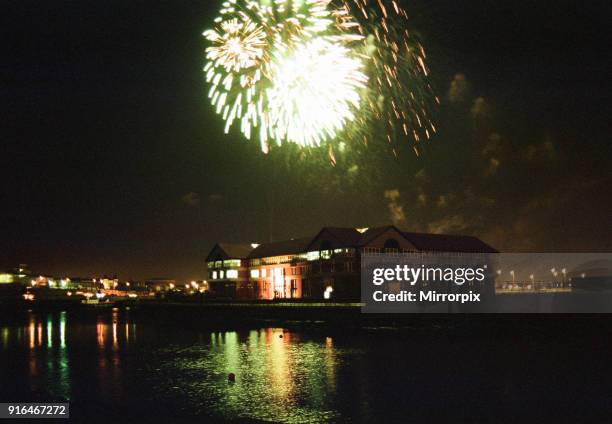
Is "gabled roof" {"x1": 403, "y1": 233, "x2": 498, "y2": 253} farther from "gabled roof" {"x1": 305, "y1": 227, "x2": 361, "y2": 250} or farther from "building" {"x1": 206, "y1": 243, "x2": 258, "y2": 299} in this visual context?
Answer: "building" {"x1": 206, "y1": 243, "x2": 258, "y2": 299}

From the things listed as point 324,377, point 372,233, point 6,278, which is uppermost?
point 372,233

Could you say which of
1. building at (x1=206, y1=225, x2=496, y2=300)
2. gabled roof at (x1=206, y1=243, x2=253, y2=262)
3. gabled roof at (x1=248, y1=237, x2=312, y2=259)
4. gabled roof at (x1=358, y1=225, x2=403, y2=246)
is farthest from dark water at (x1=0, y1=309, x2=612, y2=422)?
gabled roof at (x1=206, y1=243, x2=253, y2=262)

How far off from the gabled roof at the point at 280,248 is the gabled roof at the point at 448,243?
678 inches

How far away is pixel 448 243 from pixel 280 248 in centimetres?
2795

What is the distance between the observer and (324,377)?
20922mm

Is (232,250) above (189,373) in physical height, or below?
above

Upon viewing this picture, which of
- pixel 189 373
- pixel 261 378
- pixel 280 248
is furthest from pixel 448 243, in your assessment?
pixel 261 378

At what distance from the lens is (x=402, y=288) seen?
78.9 meters

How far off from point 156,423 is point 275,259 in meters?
85.6

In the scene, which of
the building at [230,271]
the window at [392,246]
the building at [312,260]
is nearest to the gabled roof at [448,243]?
the building at [312,260]

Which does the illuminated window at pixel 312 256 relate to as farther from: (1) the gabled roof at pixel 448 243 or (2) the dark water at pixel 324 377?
(2) the dark water at pixel 324 377

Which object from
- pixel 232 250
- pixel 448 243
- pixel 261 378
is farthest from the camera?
pixel 232 250

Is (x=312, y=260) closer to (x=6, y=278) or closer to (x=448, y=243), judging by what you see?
(x=448, y=243)

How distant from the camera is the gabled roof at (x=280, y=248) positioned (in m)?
94.3
